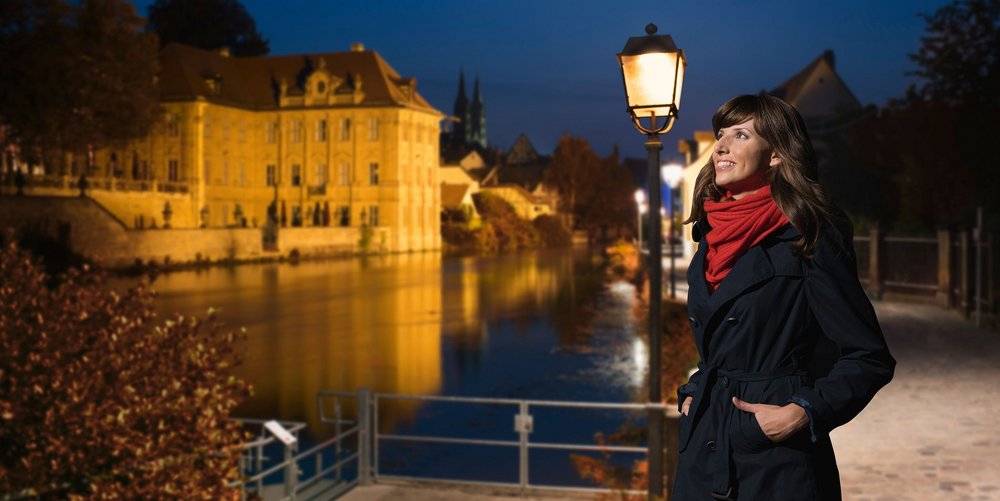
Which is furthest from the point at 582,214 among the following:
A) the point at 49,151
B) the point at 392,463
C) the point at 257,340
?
the point at 392,463

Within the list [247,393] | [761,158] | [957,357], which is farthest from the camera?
[957,357]

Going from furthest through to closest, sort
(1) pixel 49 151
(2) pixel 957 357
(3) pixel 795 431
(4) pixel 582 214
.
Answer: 1. (4) pixel 582 214
2. (1) pixel 49 151
3. (2) pixel 957 357
4. (3) pixel 795 431

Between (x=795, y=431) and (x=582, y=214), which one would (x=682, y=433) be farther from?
(x=582, y=214)

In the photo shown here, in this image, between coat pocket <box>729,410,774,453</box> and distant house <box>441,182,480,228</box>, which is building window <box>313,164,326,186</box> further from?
coat pocket <box>729,410,774,453</box>

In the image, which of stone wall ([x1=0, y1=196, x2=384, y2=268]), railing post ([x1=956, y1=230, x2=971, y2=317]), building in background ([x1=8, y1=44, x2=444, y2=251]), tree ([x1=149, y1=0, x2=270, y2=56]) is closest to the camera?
railing post ([x1=956, y1=230, x2=971, y2=317])

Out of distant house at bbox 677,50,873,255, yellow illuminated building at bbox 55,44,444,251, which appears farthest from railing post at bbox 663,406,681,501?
yellow illuminated building at bbox 55,44,444,251

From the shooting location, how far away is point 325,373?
2717 centimetres

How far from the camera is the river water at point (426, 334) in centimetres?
2300

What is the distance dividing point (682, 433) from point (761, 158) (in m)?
0.85

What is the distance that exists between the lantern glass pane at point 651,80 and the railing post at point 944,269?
1704cm

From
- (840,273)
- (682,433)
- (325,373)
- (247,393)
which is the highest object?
(840,273)

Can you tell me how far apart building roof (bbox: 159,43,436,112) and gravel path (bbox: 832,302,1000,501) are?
6850 cm

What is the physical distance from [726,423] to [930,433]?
8.23m

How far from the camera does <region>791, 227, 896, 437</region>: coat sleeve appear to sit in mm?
2852
